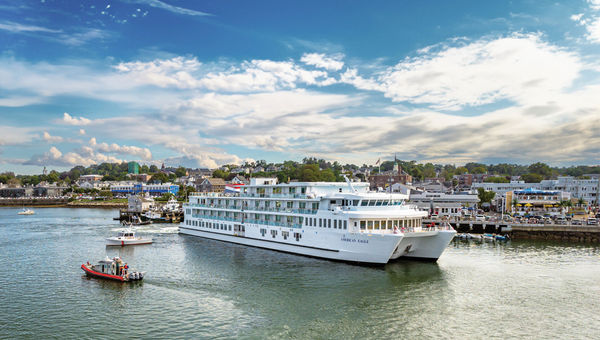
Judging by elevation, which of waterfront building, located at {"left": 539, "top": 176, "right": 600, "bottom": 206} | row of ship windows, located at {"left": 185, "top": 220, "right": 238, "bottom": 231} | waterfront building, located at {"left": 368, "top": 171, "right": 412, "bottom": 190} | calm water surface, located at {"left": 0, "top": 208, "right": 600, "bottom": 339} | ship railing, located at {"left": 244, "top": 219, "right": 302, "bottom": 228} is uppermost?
waterfront building, located at {"left": 368, "top": 171, "right": 412, "bottom": 190}

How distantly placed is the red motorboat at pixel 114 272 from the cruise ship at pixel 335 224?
15.0m

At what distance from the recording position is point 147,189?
18338cm

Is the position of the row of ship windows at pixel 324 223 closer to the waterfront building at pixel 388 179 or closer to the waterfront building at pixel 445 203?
the waterfront building at pixel 445 203

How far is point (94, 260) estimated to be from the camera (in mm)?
40344

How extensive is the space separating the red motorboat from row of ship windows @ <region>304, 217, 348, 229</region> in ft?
50.4

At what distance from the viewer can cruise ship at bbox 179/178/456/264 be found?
34469 mm

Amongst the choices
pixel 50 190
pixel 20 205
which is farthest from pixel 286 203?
pixel 50 190

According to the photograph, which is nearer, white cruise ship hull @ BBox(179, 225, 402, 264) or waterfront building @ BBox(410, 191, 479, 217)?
white cruise ship hull @ BBox(179, 225, 402, 264)

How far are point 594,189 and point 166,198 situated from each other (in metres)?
127

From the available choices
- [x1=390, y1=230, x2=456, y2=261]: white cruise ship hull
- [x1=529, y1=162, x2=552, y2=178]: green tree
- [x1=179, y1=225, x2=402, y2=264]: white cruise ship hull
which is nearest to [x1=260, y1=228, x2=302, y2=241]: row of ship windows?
[x1=179, y1=225, x2=402, y2=264]: white cruise ship hull

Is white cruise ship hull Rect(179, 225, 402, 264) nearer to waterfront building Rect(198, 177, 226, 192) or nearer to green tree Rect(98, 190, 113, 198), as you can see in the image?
waterfront building Rect(198, 177, 226, 192)

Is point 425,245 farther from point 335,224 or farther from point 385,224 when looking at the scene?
point 335,224

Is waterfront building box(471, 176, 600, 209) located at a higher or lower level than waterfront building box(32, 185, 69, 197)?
higher

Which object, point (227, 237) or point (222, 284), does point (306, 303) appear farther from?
point (227, 237)
